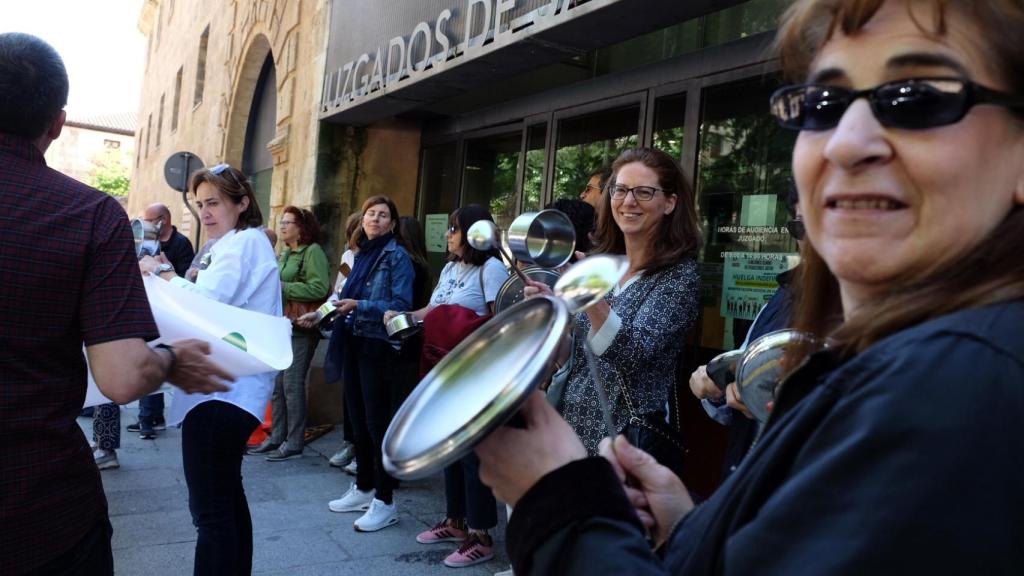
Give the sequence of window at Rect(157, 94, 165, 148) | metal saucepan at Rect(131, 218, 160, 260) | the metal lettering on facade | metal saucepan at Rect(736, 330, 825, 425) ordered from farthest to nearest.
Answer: window at Rect(157, 94, 165, 148)
the metal lettering on facade
metal saucepan at Rect(131, 218, 160, 260)
metal saucepan at Rect(736, 330, 825, 425)

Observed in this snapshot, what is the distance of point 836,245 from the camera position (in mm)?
889

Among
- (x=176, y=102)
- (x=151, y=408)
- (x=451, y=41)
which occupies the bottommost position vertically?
(x=151, y=408)

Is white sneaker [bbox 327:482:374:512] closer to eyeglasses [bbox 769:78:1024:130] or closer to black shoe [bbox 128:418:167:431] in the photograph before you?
black shoe [bbox 128:418:167:431]

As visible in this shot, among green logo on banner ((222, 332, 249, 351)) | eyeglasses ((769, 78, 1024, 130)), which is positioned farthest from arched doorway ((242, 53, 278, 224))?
eyeglasses ((769, 78, 1024, 130))

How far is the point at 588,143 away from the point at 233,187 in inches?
126

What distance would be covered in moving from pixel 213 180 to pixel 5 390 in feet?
5.77

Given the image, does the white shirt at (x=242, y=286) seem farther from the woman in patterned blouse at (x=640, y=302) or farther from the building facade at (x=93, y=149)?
the building facade at (x=93, y=149)

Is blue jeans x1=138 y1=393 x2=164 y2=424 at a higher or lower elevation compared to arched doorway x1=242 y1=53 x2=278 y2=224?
lower

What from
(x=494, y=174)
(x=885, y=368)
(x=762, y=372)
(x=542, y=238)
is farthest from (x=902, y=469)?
(x=494, y=174)

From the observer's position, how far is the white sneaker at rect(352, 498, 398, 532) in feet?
14.2

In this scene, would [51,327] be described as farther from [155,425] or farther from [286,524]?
[155,425]

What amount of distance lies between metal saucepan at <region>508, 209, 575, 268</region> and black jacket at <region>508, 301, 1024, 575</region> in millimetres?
1303

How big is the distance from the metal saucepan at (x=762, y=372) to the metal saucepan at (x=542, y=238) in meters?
0.66

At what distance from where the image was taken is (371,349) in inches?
177
